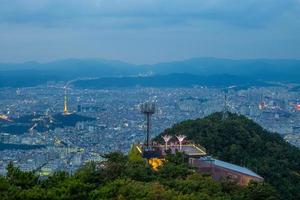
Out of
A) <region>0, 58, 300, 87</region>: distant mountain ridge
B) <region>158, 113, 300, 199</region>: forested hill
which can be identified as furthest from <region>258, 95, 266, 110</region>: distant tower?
<region>158, 113, 300, 199</region>: forested hill

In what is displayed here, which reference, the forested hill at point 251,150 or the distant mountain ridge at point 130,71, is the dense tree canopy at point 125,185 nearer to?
the forested hill at point 251,150

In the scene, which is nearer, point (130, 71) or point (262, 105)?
point (262, 105)

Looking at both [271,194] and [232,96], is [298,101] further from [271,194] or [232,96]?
[271,194]

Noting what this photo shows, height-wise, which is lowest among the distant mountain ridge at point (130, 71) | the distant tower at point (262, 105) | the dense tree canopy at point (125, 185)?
the distant tower at point (262, 105)

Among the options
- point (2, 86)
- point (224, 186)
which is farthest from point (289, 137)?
point (2, 86)

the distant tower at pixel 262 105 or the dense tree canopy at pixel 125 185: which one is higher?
the dense tree canopy at pixel 125 185

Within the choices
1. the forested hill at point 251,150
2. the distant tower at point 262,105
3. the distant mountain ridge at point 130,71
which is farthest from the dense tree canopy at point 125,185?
the distant mountain ridge at point 130,71

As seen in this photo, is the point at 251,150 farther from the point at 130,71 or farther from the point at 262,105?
the point at 130,71

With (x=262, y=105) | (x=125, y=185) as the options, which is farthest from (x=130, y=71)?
(x=125, y=185)

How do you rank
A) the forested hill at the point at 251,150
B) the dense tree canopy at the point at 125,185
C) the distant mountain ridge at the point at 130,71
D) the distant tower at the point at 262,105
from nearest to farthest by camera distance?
the dense tree canopy at the point at 125,185, the forested hill at the point at 251,150, the distant tower at the point at 262,105, the distant mountain ridge at the point at 130,71
